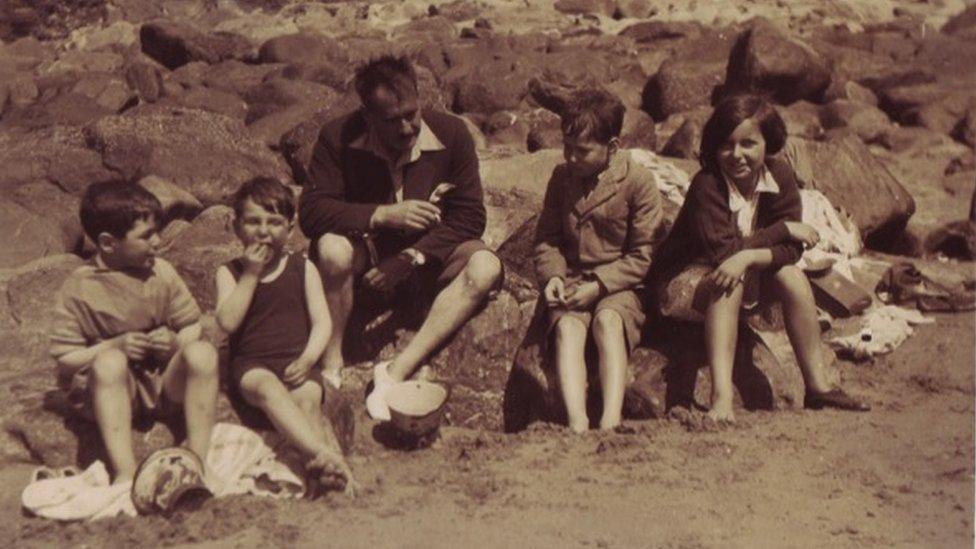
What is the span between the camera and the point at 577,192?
497 centimetres

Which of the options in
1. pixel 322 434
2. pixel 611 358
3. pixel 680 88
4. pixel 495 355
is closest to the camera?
pixel 322 434

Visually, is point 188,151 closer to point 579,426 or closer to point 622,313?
point 622,313

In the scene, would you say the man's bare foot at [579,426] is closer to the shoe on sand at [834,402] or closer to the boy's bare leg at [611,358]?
the boy's bare leg at [611,358]

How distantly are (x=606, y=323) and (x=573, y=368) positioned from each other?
226 mm

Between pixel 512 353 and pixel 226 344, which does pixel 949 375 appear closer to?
pixel 512 353

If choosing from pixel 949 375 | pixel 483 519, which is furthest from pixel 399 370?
pixel 949 375

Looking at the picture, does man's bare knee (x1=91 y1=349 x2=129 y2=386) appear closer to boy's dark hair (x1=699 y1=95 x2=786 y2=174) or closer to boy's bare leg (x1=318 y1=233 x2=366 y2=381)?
boy's bare leg (x1=318 y1=233 x2=366 y2=381)

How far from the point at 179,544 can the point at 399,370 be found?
1355 mm

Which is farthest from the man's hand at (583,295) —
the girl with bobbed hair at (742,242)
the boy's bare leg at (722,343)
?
the boy's bare leg at (722,343)

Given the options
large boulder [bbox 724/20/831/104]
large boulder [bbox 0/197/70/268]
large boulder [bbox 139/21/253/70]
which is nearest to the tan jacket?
large boulder [bbox 0/197/70/268]

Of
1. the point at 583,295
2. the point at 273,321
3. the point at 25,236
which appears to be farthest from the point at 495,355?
the point at 25,236

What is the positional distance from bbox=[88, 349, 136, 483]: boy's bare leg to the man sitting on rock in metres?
0.96

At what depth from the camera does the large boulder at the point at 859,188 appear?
290 inches

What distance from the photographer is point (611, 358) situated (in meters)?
4.75
